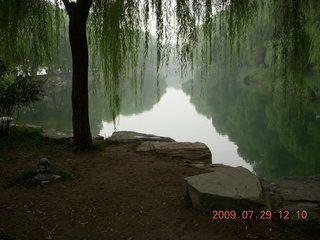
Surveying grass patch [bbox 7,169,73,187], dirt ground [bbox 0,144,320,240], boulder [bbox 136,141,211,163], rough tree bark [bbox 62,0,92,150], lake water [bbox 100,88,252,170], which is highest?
rough tree bark [bbox 62,0,92,150]

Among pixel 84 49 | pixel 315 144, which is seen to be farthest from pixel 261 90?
pixel 84 49

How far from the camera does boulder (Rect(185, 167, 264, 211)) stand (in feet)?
9.48

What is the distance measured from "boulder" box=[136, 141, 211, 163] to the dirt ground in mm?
598

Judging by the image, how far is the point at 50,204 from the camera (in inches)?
131

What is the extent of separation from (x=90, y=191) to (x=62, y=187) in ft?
1.30

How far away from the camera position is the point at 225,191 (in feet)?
9.80

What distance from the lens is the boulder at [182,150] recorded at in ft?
17.0

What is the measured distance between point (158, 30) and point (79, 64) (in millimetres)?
1808

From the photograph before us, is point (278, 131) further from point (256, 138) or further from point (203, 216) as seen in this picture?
point (203, 216)

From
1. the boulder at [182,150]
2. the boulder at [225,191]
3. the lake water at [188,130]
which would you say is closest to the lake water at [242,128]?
the lake water at [188,130]

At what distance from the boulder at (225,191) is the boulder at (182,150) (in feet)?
5.81
